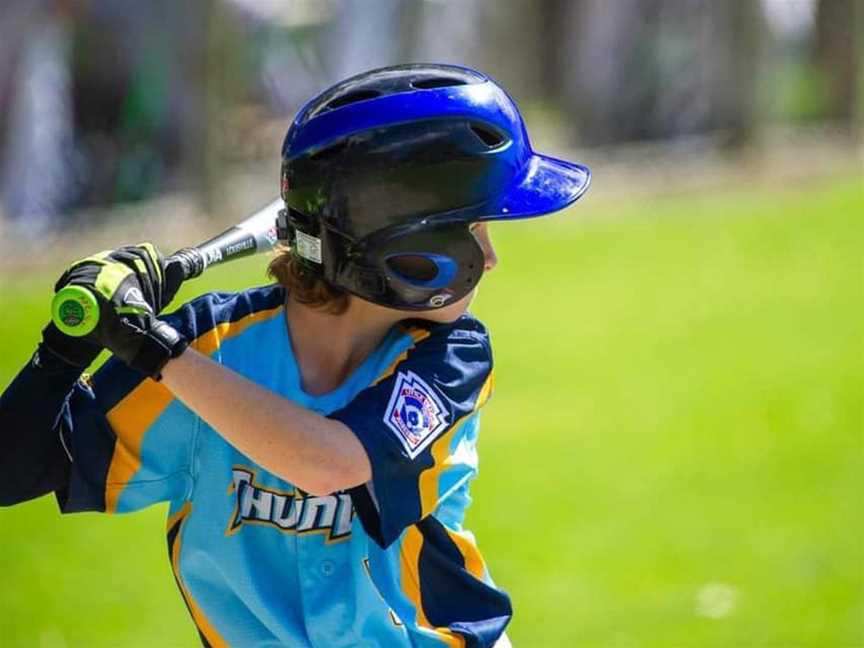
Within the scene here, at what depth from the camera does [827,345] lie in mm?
9172

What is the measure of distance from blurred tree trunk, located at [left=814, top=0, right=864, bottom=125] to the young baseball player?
49.0 ft

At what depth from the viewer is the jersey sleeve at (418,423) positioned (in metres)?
2.78

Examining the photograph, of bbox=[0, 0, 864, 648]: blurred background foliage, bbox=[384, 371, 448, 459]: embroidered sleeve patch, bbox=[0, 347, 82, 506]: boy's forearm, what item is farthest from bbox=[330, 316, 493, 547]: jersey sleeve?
bbox=[0, 0, 864, 648]: blurred background foliage

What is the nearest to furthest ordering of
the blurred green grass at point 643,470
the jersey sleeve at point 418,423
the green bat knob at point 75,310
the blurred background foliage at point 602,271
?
the green bat knob at point 75,310
the jersey sleeve at point 418,423
the blurred green grass at point 643,470
the blurred background foliage at point 602,271

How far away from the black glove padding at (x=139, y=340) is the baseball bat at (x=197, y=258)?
0.02m

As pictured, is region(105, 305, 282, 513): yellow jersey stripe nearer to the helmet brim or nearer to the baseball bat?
Answer: the baseball bat

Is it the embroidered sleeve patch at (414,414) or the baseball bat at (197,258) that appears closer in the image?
the baseball bat at (197,258)

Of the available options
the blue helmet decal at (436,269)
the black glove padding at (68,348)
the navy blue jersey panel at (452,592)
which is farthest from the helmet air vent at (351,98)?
the navy blue jersey panel at (452,592)

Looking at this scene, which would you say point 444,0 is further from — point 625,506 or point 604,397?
point 625,506

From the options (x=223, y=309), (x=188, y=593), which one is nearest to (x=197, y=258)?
(x=223, y=309)

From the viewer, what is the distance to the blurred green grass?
5.70 meters

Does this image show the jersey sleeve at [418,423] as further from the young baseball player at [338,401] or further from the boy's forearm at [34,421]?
the boy's forearm at [34,421]

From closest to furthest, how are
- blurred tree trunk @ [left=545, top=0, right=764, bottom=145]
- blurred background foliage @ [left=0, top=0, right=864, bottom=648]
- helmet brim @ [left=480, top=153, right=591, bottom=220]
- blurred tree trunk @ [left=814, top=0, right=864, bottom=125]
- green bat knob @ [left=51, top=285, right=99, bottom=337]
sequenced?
green bat knob @ [left=51, top=285, right=99, bottom=337] → helmet brim @ [left=480, top=153, right=591, bottom=220] → blurred background foliage @ [left=0, top=0, right=864, bottom=648] → blurred tree trunk @ [left=545, top=0, right=764, bottom=145] → blurred tree trunk @ [left=814, top=0, right=864, bottom=125]

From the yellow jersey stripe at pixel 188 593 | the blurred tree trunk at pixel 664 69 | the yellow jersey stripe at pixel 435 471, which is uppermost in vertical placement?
the blurred tree trunk at pixel 664 69
